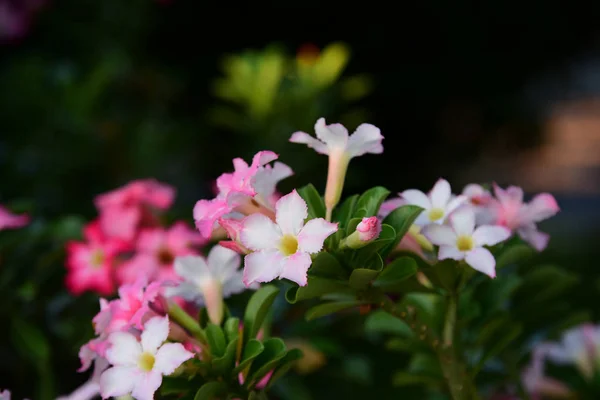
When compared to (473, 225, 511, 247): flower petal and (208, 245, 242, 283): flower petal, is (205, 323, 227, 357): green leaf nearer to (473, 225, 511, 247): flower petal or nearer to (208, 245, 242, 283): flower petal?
(208, 245, 242, 283): flower petal

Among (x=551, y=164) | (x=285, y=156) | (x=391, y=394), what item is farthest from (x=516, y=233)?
(x=551, y=164)

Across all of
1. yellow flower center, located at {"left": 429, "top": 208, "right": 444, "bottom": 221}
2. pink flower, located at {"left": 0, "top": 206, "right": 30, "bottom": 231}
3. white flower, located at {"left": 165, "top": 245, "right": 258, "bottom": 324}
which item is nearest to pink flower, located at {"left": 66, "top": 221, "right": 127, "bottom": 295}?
pink flower, located at {"left": 0, "top": 206, "right": 30, "bottom": 231}

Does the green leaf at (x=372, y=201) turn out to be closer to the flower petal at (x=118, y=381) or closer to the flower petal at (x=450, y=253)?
the flower petal at (x=450, y=253)

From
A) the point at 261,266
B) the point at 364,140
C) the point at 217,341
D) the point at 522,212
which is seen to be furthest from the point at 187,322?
the point at 522,212

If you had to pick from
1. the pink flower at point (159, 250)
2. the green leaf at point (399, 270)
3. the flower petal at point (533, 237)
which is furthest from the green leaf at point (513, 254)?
the pink flower at point (159, 250)

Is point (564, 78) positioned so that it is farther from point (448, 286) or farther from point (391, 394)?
point (448, 286)

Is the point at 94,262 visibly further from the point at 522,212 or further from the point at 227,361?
the point at 522,212
